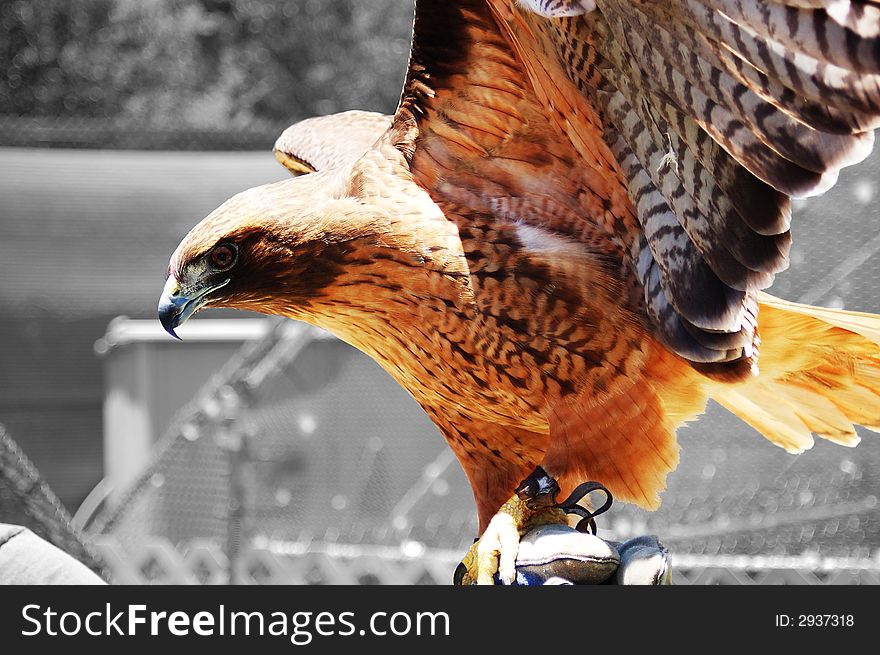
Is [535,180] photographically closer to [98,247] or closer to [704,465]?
[704,465]

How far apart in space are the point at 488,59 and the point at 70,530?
1604 mm

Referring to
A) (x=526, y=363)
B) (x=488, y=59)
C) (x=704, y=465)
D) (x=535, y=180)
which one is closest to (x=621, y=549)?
(x=526, y=363)

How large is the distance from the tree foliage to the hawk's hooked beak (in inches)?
461

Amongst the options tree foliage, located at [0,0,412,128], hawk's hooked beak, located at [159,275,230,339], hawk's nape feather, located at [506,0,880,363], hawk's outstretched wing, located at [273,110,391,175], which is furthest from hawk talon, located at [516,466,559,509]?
tree foliage, located at [0,0,412,128]

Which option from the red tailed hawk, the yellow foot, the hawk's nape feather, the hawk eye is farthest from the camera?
the hawk eye

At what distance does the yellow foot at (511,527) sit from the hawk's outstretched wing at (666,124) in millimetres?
341

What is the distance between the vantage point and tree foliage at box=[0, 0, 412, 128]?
13.6 metres

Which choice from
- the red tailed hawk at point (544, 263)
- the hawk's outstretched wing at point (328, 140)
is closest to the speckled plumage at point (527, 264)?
the red tailed hawk at point (544, 263)

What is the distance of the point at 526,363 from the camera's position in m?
1.85

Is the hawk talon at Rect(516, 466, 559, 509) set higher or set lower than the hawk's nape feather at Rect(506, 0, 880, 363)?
lower

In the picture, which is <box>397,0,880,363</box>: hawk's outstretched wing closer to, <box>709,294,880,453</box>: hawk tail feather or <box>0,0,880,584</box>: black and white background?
<box>709,294,880,453</box>: hawk tail feather

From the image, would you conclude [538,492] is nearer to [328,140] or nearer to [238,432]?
[328,140]

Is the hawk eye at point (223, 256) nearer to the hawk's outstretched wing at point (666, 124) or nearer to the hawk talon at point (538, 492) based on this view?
the hawk's outstretched wing at point (666, 124)

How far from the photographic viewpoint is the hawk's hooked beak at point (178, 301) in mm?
1898
